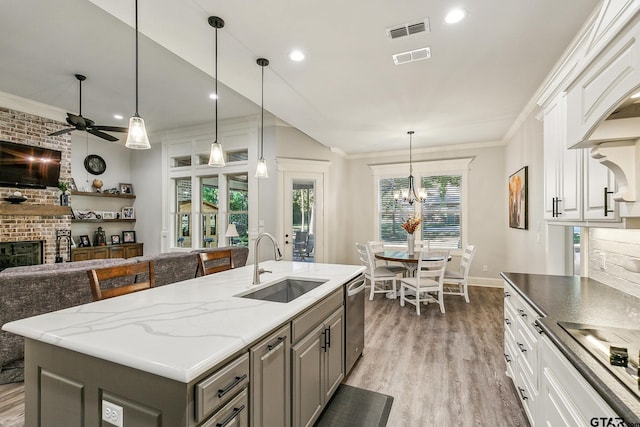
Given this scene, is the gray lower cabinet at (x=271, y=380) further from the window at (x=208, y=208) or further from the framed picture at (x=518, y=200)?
the window at (x=208, y=208)

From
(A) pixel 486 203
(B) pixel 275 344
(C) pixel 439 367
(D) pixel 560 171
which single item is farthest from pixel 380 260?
(B) pixel 275 344

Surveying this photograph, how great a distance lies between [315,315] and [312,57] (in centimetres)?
228

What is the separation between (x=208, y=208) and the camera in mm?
6543

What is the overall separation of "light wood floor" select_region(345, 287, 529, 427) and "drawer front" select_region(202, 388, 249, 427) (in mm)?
1303

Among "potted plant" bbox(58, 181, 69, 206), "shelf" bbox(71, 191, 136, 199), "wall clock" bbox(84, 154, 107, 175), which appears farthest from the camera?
"wall clock" bbox(84, 154, 107, 175)

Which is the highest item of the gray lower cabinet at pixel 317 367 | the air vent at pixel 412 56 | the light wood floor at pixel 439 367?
the air vent at pixel 412 56

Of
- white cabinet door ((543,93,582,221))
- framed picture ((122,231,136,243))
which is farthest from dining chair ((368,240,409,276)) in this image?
framed picture ((122,231,136,243))

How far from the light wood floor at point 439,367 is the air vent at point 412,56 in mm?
2883

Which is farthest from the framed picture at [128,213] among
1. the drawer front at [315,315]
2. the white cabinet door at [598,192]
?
the white cabinet door at [598,192]

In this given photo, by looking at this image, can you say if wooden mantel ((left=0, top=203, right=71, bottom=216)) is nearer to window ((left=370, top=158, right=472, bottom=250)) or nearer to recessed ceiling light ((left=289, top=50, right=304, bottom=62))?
recessed ceiling light ((left=289, top=50, right=304, bottom=62))

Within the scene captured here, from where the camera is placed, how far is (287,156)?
5.70 metres

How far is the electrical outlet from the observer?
109 centimetres

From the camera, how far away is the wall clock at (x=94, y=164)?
254 inches

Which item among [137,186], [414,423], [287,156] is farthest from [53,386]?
[137,186]
